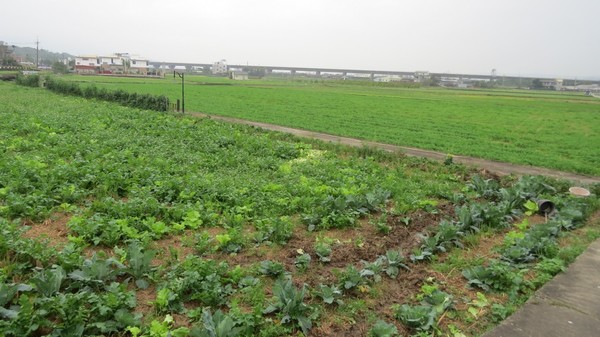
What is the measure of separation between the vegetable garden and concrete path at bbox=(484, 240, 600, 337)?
7.8 inches

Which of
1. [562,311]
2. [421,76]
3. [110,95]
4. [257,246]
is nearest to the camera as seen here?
[562,311]

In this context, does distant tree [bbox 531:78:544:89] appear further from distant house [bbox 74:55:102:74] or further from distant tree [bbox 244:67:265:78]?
distant house [bbox 74:55:102:74]

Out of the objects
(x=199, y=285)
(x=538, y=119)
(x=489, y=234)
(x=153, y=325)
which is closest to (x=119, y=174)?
(x=199, y=285)

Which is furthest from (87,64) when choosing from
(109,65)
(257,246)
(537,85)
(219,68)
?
(537,85)

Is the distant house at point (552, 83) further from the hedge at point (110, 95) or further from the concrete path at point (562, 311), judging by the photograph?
the concrete path at point (562, 311)

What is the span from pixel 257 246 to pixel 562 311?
4.03 metres

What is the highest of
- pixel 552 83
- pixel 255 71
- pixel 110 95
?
pixel 255 71

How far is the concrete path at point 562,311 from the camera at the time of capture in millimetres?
4309

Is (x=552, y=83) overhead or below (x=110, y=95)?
overhead

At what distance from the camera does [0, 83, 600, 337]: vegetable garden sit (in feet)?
14.3

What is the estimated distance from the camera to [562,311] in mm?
4719

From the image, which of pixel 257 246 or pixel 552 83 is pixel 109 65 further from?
pixel 552 83

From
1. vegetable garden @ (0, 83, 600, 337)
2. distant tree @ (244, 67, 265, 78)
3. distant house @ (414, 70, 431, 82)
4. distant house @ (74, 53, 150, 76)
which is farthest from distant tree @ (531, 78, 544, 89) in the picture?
vegetable garden @ (0, 83, 600, 337)

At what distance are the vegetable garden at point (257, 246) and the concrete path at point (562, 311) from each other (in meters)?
0.20
